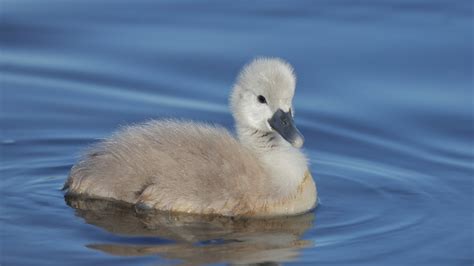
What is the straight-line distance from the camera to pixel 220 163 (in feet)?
29.0

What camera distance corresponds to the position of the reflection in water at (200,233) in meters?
8.15

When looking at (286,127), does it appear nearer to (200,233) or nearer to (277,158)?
(277,158)

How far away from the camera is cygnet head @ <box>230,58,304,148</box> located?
9.00m

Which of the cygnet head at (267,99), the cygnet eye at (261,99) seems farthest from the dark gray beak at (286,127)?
the cygnet eye at (261,99)

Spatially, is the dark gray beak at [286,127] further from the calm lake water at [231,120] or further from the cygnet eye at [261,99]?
the calm lake water at [231,120]

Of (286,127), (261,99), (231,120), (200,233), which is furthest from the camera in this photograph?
(231,120)

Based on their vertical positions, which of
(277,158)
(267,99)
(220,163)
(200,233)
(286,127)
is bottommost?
(200,233)

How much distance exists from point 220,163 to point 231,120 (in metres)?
2.09

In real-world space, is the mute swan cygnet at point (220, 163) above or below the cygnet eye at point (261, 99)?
below

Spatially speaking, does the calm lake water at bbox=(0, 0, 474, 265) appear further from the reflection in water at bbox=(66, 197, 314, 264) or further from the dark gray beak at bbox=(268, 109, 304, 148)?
the dark gray beak at bbox=(268, 109, 304, 148)

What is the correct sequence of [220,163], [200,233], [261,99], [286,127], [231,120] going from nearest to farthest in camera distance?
[200,233]
[220,163]
[286,127]
[261,99]
[231,120]

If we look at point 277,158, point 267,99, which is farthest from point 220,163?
point 267,99

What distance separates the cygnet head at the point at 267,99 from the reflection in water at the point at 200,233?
620 mm

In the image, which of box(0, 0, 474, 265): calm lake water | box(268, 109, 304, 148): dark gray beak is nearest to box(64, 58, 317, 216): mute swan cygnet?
box(268, 109, 304, 148): dark gray beak
